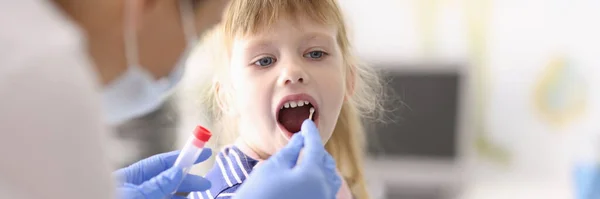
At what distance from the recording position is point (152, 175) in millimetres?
960

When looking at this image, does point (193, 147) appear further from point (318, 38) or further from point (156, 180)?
point (318, 38)

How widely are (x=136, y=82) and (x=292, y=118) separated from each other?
0.26 meters

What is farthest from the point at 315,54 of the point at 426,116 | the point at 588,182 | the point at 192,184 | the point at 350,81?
the point at 426,116

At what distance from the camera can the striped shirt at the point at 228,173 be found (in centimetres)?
→ 90

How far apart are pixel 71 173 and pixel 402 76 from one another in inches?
93.3

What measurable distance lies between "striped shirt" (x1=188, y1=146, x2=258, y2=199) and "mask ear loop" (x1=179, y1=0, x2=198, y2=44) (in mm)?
241

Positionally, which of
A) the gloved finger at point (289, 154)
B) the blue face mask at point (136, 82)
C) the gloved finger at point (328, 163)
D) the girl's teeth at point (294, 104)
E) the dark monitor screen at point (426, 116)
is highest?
the blue face mask at point (136, 82)

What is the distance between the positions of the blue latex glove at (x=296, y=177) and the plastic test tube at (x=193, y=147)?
0.10m

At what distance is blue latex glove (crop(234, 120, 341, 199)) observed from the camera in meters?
0.75

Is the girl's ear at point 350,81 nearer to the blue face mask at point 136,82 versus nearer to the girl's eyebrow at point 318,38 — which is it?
the girl's eyebrow at point 318,38

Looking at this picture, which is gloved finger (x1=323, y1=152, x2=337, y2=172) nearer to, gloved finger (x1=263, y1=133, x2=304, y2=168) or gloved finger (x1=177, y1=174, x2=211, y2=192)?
gloved finger (x1=263, y1=133, x2=304, y2=168)

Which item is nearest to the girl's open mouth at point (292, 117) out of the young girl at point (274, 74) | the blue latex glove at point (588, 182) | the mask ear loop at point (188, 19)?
the young girl at point (274, 74)

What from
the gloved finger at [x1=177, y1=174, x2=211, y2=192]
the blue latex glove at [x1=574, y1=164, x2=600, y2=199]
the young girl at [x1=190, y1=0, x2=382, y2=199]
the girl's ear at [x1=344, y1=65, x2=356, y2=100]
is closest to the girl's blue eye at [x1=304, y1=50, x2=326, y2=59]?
the young girl at [x1=190, y1=0, x2=382, y2=199]

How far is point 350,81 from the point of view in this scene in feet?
3.38
